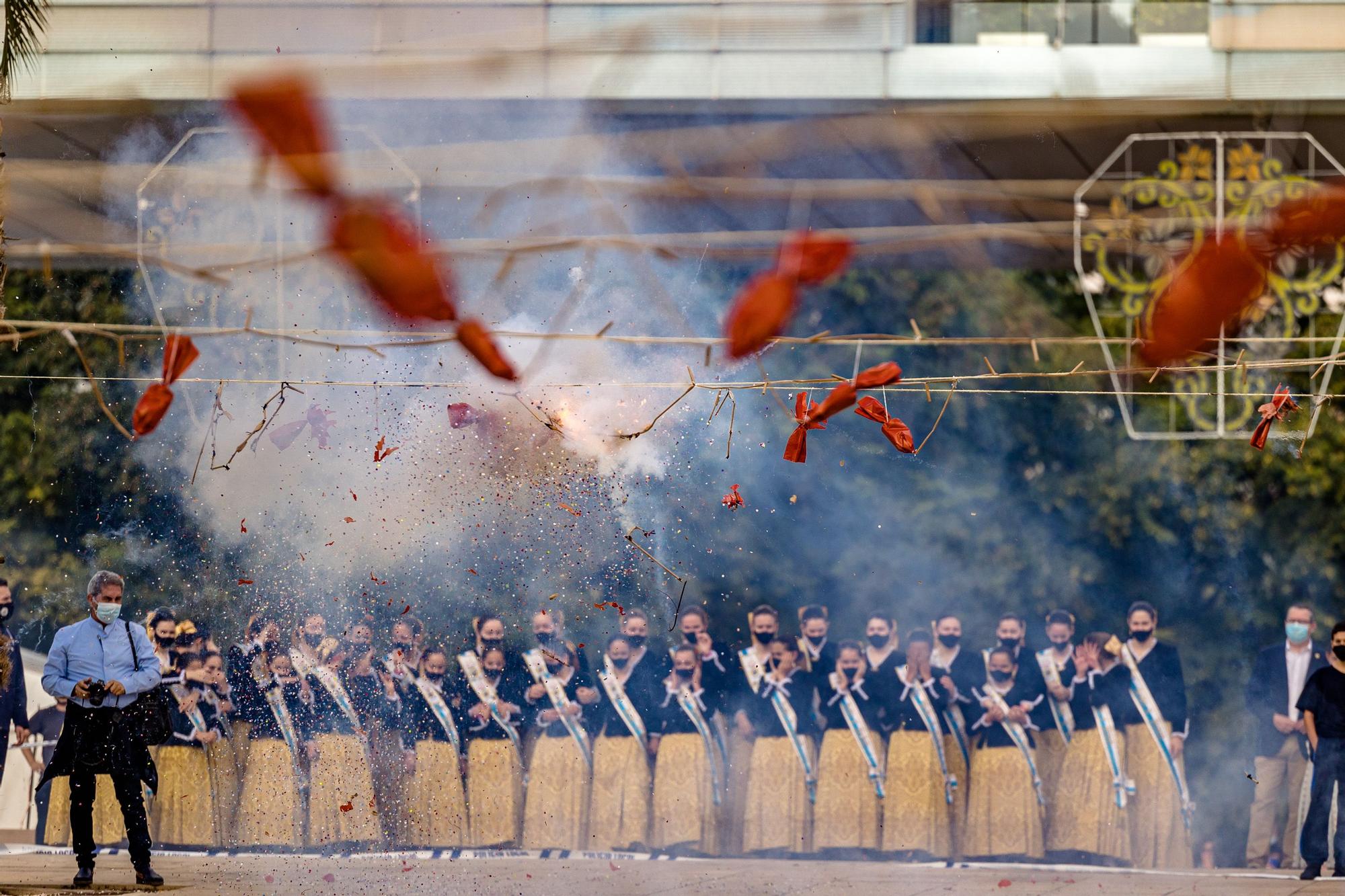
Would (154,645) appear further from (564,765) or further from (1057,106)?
(1057,106)

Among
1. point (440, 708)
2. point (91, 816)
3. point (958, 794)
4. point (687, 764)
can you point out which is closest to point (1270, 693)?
point (958, 794)

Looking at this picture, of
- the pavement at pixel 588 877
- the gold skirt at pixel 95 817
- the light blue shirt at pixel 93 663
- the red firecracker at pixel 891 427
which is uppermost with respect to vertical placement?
the red firecracker at pixel 891 427

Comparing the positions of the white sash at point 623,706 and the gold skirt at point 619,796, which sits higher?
the white sash at point 623,706

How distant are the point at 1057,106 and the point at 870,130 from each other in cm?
96

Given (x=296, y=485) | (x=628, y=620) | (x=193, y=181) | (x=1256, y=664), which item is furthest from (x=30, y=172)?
(x=1256, y=664)

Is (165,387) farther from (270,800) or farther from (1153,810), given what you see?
(1153,810)

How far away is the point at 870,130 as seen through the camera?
6.78m

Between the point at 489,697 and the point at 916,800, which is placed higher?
the point at 489,697

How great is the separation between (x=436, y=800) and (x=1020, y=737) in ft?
8.53

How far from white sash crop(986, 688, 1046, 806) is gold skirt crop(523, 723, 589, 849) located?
186 centimetres

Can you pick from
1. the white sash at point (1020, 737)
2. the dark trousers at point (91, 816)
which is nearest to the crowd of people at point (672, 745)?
the white sash at point (1020, 737)

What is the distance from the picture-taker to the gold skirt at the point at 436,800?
600 centimetres

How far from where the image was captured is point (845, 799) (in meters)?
6.08

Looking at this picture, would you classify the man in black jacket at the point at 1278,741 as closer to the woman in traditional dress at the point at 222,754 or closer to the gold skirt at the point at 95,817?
the woman in traditional dress at the point at 222,754
